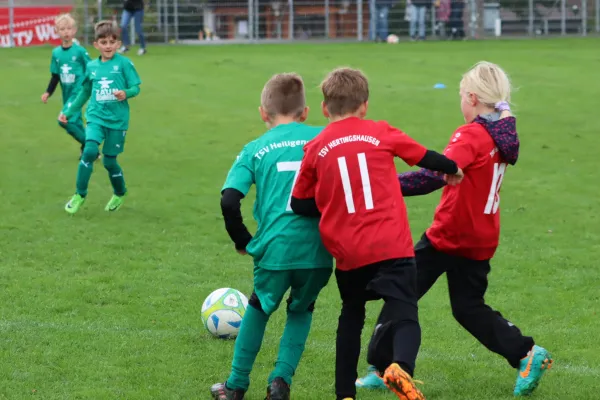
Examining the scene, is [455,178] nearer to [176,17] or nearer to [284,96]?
[284,96]

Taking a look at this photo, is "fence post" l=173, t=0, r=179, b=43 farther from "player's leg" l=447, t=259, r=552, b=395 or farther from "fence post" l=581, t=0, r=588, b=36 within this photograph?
"player's leg" l=447, t=259, r=552, b=395

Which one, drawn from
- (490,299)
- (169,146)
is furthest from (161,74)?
(490,299)

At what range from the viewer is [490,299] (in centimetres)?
749

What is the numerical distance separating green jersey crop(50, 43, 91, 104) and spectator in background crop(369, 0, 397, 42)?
51.4ft

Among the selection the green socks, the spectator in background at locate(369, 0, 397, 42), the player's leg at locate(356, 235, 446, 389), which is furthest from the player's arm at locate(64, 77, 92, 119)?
the spectator in background at locate(369, 0, 397, 42)

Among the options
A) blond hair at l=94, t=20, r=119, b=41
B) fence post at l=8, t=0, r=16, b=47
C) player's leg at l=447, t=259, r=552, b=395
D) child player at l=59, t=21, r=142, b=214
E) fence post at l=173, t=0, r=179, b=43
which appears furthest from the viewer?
fence post at l=173, t=0, r=179, b=43

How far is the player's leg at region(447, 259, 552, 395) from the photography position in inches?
209

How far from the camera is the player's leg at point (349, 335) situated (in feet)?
Result: 16.0

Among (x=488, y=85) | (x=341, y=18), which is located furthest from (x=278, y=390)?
(x=341, y=18)

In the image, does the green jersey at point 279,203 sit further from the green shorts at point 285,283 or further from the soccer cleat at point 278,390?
the soccer cleat at point 278,390

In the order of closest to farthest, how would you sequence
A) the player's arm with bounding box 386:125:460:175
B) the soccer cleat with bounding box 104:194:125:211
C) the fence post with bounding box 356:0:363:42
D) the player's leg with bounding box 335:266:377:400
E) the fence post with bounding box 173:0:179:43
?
the player's arm with bounding box 386:125:460:175, the player's leg with bounding box 335:266:377:400, the soccer cleat with bounding box 104:194:125:211, the fence post with bounding box 356:0:363:42, the fence post with bounding box 173:0:179:43

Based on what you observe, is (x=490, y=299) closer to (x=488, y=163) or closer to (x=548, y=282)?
(x=548, y=282)

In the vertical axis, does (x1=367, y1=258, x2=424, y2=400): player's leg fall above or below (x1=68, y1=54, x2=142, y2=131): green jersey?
below

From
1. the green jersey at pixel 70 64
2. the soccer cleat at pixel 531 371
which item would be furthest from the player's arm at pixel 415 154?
the green jersey at pixel 70 64
